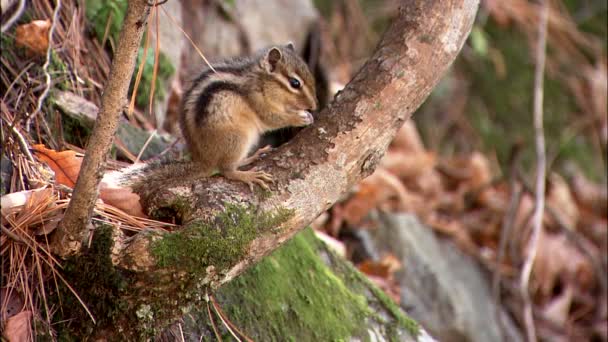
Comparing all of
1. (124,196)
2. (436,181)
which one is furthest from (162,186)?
(436,181)

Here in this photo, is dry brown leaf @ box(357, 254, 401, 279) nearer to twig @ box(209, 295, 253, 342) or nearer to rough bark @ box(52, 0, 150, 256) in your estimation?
twig @ box(209, 295, 253, 342)

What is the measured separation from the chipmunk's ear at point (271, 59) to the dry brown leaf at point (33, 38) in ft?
3.56

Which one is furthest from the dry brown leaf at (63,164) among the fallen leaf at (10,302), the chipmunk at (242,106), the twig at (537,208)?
the twig at (537,208)

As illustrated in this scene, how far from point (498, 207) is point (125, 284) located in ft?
16.0

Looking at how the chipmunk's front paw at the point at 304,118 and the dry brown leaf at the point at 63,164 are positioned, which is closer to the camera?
the dry brown leaf at the point at 63,164

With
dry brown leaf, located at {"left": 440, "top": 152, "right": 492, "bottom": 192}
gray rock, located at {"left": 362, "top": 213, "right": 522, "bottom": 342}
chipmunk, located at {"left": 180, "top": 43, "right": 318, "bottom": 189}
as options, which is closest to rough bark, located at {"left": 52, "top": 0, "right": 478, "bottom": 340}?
chipmunk, located at {"left": 180, "top": 43, "right": 318, "bottom": 189}

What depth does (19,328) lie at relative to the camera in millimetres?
2398

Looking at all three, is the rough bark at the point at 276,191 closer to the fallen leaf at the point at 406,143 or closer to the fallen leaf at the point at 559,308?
the fallen leaf at the point at 406,143

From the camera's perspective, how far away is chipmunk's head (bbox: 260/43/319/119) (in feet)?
12.0

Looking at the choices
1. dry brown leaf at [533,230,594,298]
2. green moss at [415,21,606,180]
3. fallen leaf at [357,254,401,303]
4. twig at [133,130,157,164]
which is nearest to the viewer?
twig at [133,130,157,164]

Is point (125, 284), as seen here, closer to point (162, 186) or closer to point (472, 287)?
point (162, 186)

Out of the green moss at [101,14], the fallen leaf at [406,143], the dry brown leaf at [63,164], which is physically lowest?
the dry brown leaf at [63,164]

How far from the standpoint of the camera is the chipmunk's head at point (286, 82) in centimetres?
366

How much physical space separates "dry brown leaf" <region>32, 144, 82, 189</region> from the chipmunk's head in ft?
3.67
